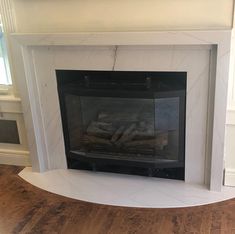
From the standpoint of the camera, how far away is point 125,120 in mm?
2412

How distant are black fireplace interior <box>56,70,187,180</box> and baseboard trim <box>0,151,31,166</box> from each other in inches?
15.0

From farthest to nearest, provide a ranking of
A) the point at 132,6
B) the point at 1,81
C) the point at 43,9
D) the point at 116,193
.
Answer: the point at 1,81 → the point at 116,193 → the point at 43,9 → the point at 132,6

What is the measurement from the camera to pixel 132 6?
2023 mm

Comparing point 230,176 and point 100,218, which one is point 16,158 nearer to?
point 100,218

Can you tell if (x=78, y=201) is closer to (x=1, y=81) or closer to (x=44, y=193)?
(x=44, y=193)

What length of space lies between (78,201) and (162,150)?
0.68 m

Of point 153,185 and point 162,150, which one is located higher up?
point 162,150

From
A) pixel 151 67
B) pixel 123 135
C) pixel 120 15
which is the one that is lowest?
pixel 123 135

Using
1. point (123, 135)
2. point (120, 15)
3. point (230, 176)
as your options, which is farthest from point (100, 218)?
point (120, 15)

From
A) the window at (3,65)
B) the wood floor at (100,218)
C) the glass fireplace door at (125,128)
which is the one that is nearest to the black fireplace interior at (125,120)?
the glass fireplace door at (125,128)

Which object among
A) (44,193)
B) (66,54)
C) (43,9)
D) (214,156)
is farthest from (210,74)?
(44,193)

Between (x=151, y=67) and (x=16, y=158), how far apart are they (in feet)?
4.53

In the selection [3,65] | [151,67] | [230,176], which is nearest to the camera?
[151,67]

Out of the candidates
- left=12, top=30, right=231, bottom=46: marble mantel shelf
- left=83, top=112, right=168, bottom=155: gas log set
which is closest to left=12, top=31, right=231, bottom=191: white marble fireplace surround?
left=12, top=30, right=231, bottom=46: marble mantel shelf
